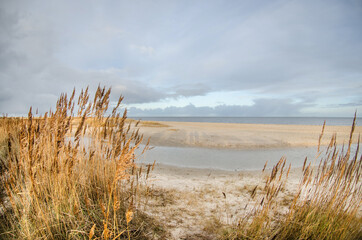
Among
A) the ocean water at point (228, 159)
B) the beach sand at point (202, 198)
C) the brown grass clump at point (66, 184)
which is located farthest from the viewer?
the ocean water at point (228, 159)

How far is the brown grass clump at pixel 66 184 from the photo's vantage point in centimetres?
196

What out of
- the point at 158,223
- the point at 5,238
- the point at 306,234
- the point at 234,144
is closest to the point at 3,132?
the point at 5,238

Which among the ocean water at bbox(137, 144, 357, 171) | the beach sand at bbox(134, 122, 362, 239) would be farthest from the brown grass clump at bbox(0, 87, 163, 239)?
the ocean water at bbox(137, 144, 357, 171)

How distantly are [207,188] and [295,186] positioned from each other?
236cm

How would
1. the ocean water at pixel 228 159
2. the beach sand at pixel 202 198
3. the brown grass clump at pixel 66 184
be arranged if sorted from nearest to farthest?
1. the brown grass clump at pixel 66 184
2. the beach sand at pixel 202 198
3. the ocean water at pixel 228 159

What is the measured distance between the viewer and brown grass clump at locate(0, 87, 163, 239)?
6.44ft

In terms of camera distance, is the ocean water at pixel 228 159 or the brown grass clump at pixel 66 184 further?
the ocean water at pixel 228 159

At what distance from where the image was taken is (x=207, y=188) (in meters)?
4.55

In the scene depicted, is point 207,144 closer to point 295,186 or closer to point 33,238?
point 295,186

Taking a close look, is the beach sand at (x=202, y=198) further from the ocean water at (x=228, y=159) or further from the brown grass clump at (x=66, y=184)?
the ocean water at (x=228, y=159)

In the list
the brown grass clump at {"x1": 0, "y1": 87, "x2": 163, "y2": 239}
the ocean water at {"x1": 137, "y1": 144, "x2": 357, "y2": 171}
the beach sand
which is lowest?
the ocean water at {"x1": 137, "y1": 144, "x2": 357, "y2": 171}

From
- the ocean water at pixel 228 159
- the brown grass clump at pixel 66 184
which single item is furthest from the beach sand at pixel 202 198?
the ocean water at pixel 228 159

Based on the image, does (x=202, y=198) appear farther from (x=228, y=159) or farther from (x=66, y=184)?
(x=228, y=159)

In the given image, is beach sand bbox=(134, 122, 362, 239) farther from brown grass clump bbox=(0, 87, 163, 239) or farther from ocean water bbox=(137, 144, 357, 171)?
ocean water bbox=(137, 144, 357, 171)
